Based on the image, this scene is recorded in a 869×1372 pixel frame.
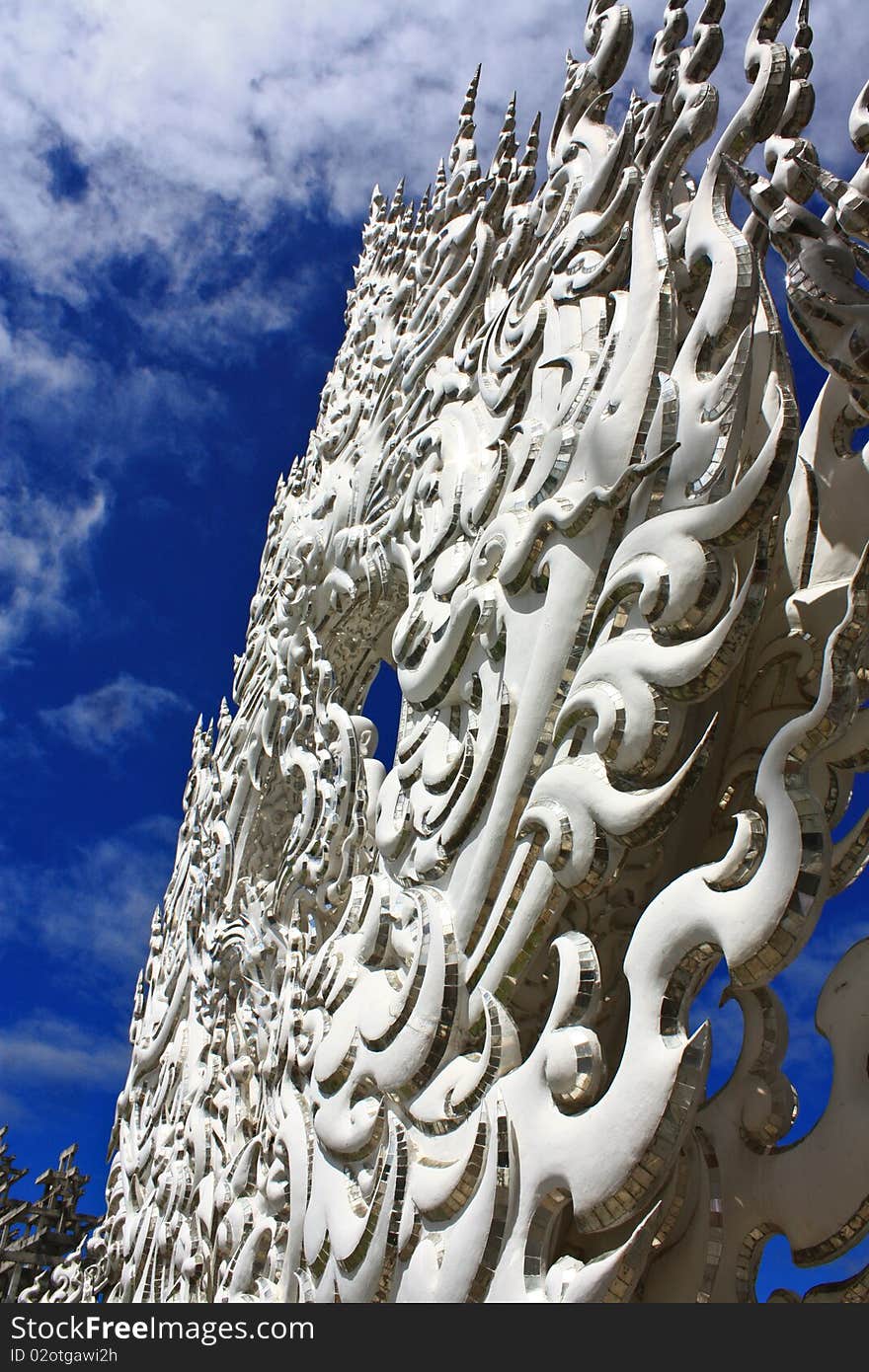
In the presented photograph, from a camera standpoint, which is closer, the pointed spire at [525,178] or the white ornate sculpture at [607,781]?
the white ornate sculpture at [607,781]

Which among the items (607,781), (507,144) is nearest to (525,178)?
(507,144)

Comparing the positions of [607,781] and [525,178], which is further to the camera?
[525,178]

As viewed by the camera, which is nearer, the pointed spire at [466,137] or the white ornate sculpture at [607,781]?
the white ornate sculpture at [607,781]

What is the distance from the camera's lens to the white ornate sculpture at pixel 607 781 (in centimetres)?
98

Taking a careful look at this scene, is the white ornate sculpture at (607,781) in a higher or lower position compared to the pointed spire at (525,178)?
lower

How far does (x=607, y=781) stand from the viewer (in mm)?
1141

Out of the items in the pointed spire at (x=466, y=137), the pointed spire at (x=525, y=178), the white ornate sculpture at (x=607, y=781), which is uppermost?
the pointed spire at (x=466, y=137)

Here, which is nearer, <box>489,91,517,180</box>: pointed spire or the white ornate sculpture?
the white ornate sculpture

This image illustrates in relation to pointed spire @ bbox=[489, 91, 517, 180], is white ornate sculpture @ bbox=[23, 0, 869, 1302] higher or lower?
lower

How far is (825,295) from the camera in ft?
3.27

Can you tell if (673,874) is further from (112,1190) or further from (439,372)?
(112,1190)

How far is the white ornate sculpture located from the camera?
0.98 meters

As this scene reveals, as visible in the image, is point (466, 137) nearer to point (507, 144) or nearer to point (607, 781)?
point (507, 144)

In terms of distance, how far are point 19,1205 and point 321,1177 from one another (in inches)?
122
